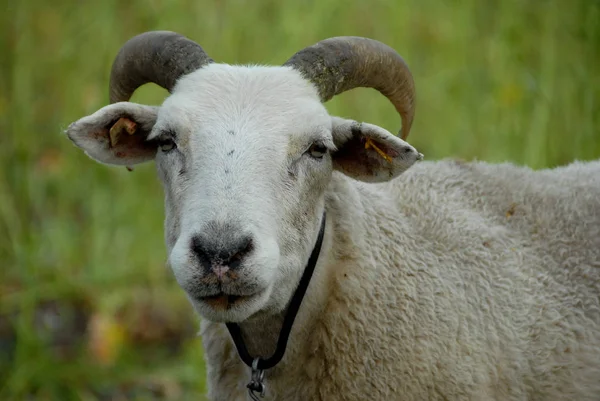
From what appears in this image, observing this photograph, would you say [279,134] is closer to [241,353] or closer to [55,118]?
[241,353]

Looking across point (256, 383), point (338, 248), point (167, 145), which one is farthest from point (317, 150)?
point (256, 383)

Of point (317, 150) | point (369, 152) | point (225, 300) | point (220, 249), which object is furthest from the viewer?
point (369, 152)

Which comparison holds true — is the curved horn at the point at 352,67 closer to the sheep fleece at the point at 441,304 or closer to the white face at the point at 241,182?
the white face at the point at 241,182

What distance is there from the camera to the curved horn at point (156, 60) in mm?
3543

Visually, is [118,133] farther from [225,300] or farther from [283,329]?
[283,329]

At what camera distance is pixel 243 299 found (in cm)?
294

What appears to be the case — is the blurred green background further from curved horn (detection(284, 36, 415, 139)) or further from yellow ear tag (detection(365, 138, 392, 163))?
yellow ear tag (detection(365, 138, 392, 163))

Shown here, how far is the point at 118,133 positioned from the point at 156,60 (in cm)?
40

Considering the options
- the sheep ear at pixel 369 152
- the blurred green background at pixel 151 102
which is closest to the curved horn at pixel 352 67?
the sheep ear at pixel 369 152

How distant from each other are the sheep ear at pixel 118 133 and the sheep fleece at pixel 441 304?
0.87 m

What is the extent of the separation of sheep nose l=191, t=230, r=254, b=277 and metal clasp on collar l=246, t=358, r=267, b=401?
78cm

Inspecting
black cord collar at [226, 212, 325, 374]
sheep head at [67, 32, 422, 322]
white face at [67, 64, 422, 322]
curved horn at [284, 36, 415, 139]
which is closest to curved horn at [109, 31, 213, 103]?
sheep head at [67, 32, 422, 322]

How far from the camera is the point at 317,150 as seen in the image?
130 inches

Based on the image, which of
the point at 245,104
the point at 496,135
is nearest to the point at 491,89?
the point at 496,135
